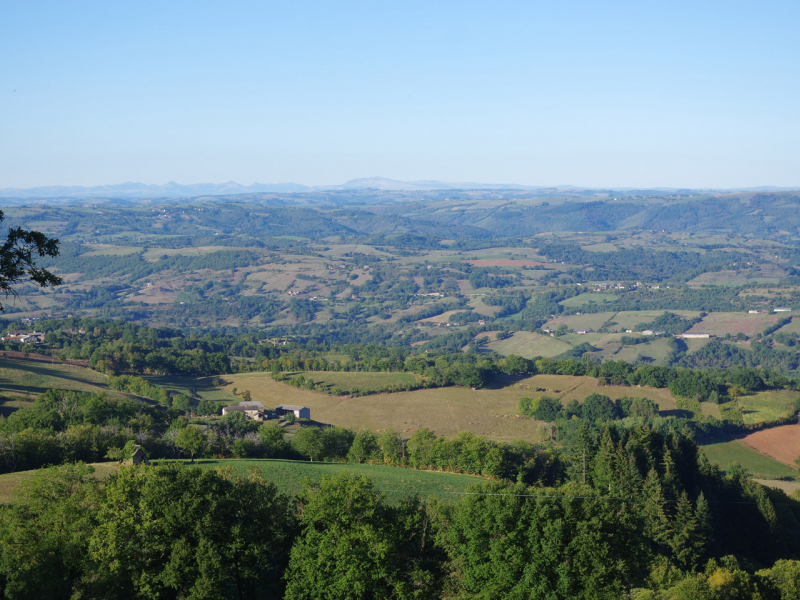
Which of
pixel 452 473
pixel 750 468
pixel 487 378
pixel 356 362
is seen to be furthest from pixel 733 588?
pixel 356 362

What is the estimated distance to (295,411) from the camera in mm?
91938

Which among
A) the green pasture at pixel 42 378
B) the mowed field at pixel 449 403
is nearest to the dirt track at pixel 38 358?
the green pasture at pixel 42 378

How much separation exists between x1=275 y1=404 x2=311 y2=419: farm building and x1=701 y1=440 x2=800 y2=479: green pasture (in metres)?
50.3

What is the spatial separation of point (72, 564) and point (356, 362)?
10533 centimetres

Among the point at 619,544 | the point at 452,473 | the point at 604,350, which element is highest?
the point at 619,544

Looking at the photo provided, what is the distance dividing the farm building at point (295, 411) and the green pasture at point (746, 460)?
50.3 metres

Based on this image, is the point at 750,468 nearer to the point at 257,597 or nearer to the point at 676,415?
the point at 676,415

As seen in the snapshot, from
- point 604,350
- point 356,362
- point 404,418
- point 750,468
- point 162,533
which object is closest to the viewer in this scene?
point 162,533

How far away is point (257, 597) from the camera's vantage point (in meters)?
29.4

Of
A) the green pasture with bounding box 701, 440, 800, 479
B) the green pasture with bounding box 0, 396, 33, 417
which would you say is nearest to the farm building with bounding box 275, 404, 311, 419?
the green pasture with bounding box 0, 396, 33, 417

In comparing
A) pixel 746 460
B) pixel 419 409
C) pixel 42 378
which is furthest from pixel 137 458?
pixel 746 460

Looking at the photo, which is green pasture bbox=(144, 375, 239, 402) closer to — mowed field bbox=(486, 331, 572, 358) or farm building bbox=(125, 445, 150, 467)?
farm building bbox=(125, 445, 150, 467)

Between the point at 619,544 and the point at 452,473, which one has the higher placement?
the point at 619,544

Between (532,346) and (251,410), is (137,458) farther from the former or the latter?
(532,346)
